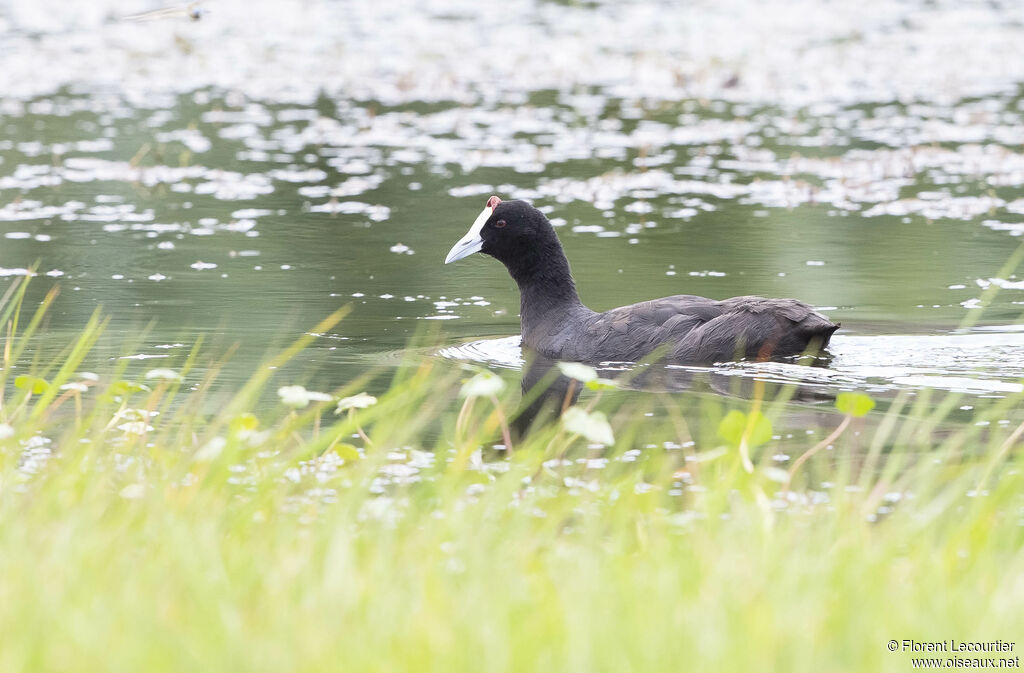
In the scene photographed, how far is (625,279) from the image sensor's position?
1081 cm

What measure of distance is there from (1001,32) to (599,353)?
19.1 meters

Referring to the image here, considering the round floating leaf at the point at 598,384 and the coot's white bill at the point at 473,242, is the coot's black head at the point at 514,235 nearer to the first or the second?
the coot's white bill at the point at 473,242

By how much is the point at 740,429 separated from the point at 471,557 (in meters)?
1.76

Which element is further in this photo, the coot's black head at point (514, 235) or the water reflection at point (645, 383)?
the coot's black head at point (514, 235)

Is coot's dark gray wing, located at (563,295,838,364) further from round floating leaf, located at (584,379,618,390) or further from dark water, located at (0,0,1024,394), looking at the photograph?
round floating leaf, located at (584,379,618,390)

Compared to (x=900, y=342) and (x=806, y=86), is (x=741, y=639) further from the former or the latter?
(x=806, y=86)

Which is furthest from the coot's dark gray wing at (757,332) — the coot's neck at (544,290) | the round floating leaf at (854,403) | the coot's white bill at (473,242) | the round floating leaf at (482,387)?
the round floating leaf at (482,387)

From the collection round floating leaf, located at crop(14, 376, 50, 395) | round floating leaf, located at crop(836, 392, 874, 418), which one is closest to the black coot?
round floating leaf, located at crop(836, 392, 874, 418)

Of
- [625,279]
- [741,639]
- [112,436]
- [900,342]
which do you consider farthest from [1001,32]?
[741,639]

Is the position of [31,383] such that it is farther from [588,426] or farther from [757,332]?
[757,332]

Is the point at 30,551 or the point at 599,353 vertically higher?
the point at 30,551

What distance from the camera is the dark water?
9.53 metres

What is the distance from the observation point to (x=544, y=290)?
924 cm

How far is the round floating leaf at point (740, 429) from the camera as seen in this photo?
5316 mm
